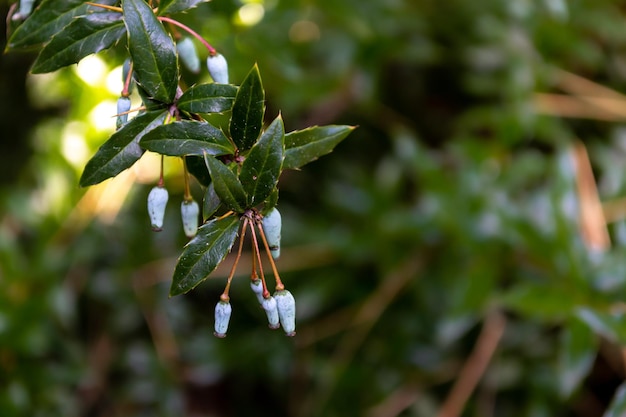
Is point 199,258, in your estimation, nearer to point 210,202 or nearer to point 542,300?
point 210,202

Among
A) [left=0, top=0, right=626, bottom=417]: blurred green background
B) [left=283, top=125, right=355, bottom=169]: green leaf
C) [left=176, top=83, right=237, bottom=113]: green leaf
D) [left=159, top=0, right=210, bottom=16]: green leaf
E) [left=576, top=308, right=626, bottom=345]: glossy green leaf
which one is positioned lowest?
[left=0, top=0, right=626, bottom=417]: blurred green background

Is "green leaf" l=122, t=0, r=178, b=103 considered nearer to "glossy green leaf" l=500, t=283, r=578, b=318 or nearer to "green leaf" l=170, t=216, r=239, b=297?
"green leaf" l=170, t=216, r=239, b=297

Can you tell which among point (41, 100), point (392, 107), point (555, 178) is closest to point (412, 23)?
point (392, 107)

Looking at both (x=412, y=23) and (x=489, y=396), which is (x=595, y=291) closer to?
(x=489, y=396)

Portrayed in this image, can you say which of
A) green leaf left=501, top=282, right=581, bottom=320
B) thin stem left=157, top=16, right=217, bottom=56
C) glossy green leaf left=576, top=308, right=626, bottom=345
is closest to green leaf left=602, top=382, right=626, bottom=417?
glossy green leaf left=576, top=308, right=626, bottom=345

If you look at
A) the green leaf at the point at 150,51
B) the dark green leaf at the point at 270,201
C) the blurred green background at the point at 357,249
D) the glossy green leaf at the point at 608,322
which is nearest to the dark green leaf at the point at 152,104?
the green leaf at the point at 150,51

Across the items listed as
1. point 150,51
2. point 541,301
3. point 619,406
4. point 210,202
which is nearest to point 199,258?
point 210,202
